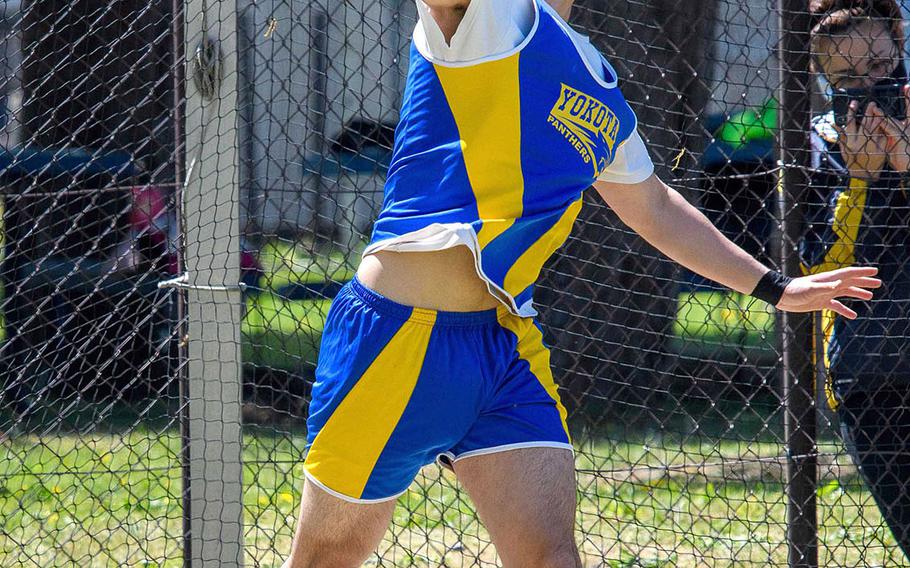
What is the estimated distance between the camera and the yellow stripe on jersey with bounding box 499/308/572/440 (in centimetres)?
242

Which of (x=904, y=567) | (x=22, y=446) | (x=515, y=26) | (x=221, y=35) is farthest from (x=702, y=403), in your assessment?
(x=515, y=26)

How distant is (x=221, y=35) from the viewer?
10.6 feet

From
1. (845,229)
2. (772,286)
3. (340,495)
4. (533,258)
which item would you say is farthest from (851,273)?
(340,495)

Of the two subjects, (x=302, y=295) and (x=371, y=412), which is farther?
(x=302, y=295)

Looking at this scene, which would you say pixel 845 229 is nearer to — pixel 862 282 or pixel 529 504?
pixel 862 282

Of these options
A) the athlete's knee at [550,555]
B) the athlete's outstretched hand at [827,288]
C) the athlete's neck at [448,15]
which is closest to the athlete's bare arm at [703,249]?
the athlete's outstretched hand at [827,288]

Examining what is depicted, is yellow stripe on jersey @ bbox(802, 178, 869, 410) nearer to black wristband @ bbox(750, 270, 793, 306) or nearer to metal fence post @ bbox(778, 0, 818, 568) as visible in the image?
metal fence post @ bbox(778, 0, 818, 568)

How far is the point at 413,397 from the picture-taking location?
2.34 metres

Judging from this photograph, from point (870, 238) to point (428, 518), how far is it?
2.15 metres

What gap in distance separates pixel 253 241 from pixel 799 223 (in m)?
2.72

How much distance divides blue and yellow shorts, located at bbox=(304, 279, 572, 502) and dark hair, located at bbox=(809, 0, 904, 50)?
2124mm

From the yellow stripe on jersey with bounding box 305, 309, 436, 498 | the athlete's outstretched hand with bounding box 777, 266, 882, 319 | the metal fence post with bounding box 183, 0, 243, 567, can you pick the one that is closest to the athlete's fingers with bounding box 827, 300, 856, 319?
the athlete's outstretched hand with bounding box 777, 266, 882, 319

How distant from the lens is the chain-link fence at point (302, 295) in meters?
3.34

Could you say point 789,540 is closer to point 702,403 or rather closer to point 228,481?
point 228,481
